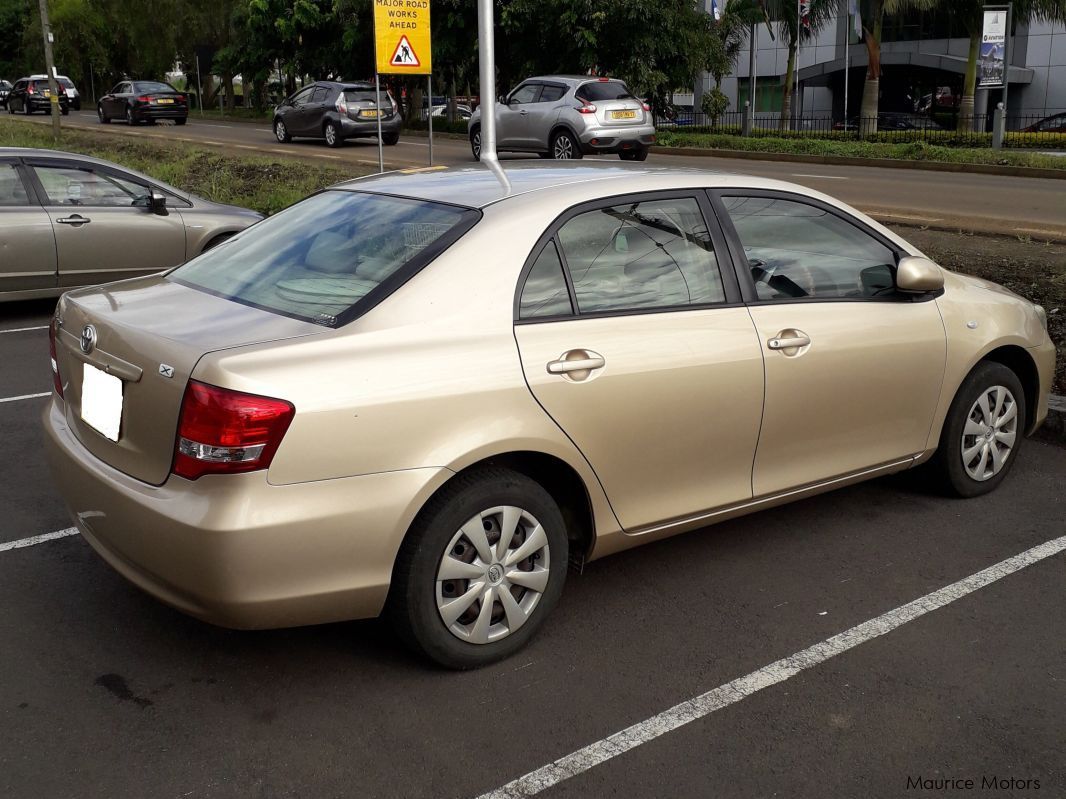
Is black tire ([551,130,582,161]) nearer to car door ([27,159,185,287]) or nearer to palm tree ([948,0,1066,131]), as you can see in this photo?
car door ([27,159,185,287])

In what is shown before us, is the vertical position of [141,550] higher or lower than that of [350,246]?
lower

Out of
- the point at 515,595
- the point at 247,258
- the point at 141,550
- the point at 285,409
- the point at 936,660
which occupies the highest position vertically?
the point at 247,258

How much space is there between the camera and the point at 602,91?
2194 cm

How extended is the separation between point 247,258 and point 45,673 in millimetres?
1597

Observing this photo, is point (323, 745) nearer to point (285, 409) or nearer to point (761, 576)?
point (285, 409)

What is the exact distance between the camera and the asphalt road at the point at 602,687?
3.15 meters

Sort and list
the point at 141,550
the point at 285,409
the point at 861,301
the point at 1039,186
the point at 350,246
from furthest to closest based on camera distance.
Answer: the point at 1039,186
the point at 861,301
the point at 350,246
the point at 141,550
the point at 285,409

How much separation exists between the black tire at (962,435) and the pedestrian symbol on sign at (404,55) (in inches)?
412

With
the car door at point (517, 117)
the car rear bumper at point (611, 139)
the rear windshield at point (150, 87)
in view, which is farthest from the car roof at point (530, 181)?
the rear windshield at point (150, 87)

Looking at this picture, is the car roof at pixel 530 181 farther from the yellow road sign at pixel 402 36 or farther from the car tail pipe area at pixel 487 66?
the yellow road sign at pixel 402 36

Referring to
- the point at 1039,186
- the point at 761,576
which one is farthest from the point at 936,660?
the point at 1039,186

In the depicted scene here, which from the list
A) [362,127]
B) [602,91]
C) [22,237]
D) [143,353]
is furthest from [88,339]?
[362,127]

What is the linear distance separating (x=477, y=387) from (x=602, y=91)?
63.6ft

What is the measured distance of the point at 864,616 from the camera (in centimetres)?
412
